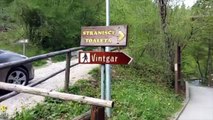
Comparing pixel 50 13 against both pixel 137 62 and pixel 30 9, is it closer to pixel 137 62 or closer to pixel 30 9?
pixel 30 9

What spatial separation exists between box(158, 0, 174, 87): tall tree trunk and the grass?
3.27 metres

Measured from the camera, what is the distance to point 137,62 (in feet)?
58.4

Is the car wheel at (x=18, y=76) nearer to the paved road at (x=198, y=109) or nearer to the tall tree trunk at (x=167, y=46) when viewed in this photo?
the paved road at (x=198, y=109)

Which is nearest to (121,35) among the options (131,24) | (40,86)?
(40,86)

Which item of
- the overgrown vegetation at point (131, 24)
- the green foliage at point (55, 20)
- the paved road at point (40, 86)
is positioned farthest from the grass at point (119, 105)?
the green foliage at point (55, 20)

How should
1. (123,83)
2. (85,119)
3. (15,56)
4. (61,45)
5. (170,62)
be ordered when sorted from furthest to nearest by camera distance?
(61,45)
(170,62)
(123,83)
(15,56)
(85,119)

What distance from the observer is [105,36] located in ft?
25.7

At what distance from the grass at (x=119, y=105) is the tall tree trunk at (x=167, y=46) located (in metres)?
3.27

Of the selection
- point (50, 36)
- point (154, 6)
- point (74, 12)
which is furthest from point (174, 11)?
point (50, 36)

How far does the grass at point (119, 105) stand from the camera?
27.5 ft

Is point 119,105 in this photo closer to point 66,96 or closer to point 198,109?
point 198,109

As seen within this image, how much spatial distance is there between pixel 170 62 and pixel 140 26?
8.43 ft

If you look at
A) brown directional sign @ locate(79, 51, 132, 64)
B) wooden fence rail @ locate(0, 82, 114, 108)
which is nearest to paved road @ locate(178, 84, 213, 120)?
brown directional sign @ locate(79, 51, 132, 64)

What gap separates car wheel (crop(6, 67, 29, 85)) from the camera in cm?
954
